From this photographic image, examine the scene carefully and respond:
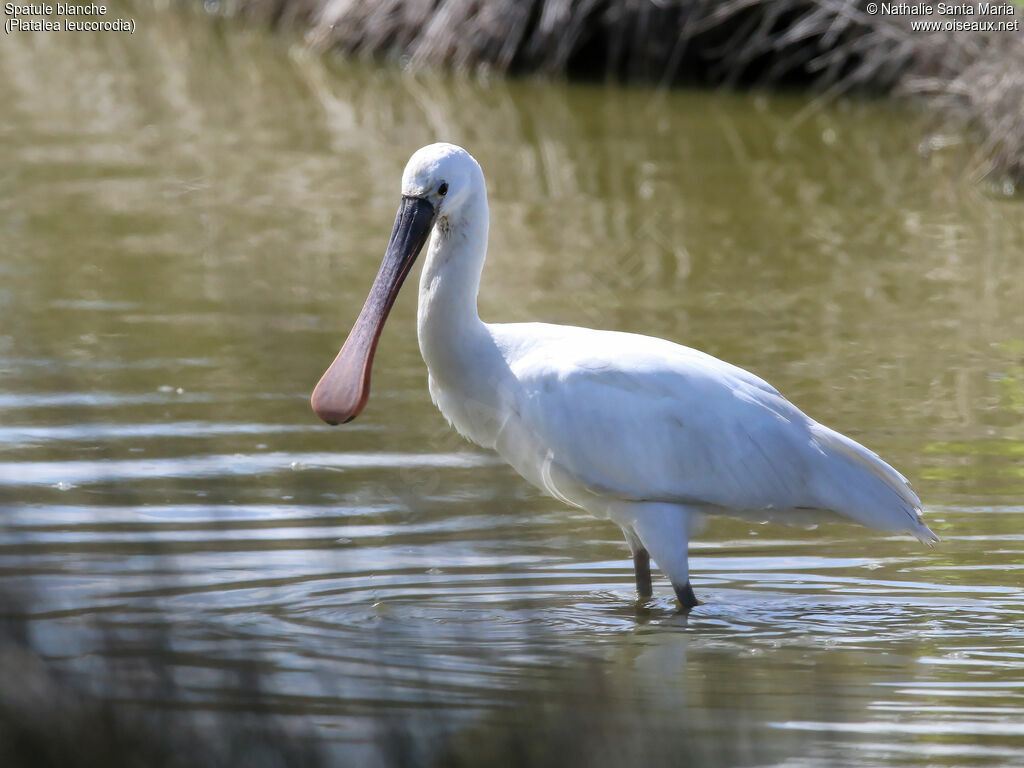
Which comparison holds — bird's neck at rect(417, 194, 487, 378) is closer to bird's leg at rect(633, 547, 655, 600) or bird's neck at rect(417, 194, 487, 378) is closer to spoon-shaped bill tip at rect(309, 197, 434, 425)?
spoon-shaped bill tip at rect(309, 197, 434, 425)

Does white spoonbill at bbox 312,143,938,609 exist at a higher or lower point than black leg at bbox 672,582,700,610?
higher

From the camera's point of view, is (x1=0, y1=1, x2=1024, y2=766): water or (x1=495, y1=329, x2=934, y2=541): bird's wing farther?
(x1=495, y1=329, x2=934, y2=541): bird's wing

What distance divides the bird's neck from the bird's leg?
3.07 ft

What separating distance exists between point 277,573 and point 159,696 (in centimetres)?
368

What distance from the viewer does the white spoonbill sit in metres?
5.45

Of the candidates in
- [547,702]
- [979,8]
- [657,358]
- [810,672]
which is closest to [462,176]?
[657,358]

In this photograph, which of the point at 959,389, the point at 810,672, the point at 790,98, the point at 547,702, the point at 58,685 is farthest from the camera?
the point at 790,98

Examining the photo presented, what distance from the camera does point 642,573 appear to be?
571 cm

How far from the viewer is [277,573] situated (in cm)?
537

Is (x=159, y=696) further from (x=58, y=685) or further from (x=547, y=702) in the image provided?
(x=547, y=702)
